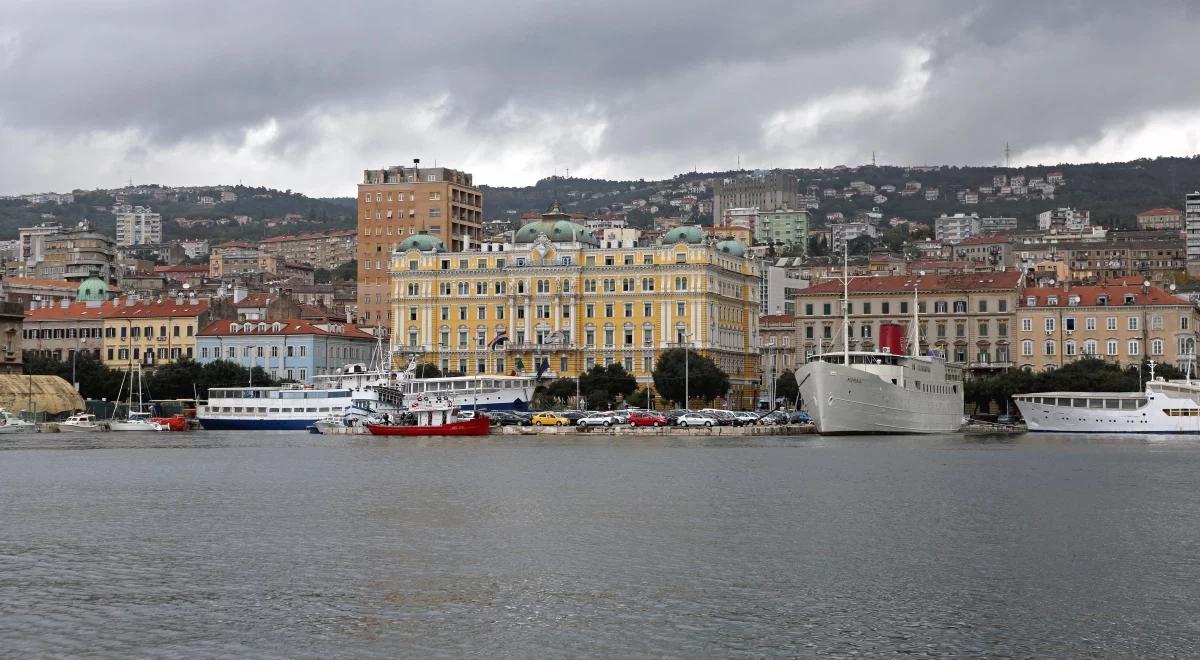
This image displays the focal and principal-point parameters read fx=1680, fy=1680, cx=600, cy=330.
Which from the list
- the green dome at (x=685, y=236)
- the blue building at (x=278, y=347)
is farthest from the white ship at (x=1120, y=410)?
the blue building at (x=278, y=347)

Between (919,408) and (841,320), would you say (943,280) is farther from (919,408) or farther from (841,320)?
(919,408)

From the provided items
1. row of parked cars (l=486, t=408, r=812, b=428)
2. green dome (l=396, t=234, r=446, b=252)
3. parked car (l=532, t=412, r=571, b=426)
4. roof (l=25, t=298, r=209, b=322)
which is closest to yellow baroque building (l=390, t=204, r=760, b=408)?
green dome (l=396, t=234, r=446, b=252)

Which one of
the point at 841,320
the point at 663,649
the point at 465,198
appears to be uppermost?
the point at 465,198

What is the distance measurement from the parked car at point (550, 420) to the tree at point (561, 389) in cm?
1310

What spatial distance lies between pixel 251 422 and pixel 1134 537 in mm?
86409

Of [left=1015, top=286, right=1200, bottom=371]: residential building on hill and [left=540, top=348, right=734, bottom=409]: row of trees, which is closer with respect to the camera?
[left=540, top=348, right=734, bottom=409]: row of trees

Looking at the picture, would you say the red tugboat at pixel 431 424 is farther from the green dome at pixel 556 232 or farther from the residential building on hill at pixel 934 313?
the green dome at pixel 556 232

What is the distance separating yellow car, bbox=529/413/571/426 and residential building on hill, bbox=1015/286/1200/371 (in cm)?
4025

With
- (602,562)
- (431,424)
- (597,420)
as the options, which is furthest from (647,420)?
(602,562)

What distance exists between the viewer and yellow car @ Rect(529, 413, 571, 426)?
4262 inches

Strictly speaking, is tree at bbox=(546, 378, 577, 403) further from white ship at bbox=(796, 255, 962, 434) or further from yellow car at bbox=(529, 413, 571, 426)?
white ship at bbox=(796, 255, 962, 434)

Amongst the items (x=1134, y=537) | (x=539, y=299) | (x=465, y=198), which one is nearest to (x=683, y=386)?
(x=539, y=299)

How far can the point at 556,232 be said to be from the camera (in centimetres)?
14188

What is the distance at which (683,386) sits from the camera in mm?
123312
